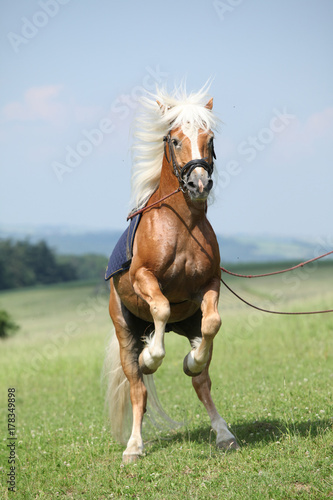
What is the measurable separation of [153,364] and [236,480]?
128 cm

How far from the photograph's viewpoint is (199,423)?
25.6ft

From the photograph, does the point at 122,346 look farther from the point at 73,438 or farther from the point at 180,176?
the point at 180,176

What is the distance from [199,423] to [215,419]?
1.40 metres

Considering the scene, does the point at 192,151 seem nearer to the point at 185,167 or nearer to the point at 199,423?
the point at 185,167

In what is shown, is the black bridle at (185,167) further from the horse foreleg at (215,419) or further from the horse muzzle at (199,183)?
the horse foreleg at (215,419)

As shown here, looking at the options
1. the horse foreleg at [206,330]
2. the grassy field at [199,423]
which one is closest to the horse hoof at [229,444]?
the grassy field at [199,423]

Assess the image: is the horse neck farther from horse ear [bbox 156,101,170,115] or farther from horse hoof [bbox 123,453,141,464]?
horse hoof [bbox 123,453,141,464]

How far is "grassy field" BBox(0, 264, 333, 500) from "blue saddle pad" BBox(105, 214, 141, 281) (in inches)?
79.8

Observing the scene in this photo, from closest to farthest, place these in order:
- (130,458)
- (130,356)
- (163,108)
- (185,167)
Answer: (185,167) < (163,108) < (130,458) < (130,356)

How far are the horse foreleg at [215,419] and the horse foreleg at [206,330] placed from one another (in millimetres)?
752

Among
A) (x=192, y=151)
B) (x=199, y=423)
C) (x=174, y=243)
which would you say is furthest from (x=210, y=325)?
(x=199, y=423)

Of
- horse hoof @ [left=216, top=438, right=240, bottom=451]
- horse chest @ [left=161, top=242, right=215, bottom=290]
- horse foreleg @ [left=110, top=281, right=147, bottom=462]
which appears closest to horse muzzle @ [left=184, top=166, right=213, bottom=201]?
horse chest @ [left=161, top=242, right=215, bottom=290]

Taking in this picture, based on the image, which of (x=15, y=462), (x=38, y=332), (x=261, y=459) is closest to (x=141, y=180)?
(x=261, y=459)

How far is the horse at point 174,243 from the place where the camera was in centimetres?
560
